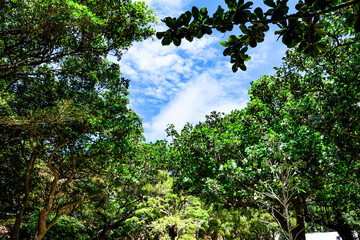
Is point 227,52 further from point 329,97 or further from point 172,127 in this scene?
point 172,127

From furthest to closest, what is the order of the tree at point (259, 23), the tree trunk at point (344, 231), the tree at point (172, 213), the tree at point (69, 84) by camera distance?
the tree trunk at point (344, 231), the tree at point (172, 213), the tree at point (69, 84), the tree at point (259, 23)

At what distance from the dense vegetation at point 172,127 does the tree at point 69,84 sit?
47mm

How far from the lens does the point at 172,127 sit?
12281mm

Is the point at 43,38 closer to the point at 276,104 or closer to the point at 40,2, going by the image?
the point at 40,2

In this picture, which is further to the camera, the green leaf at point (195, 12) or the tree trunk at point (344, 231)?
the tree trunk at point (344, 231)

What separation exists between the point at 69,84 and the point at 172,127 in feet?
20.0

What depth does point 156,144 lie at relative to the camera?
11.4 metres

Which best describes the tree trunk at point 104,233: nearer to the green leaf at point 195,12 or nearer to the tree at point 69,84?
the tree at point 69,84

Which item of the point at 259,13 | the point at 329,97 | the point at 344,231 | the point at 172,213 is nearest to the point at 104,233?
the point at 172,213

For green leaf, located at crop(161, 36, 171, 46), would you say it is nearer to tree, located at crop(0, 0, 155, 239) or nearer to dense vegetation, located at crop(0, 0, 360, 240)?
dense vegetation, located at crop(0, 0, 360, 240)

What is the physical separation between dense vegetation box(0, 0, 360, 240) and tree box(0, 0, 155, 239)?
5 centimetres

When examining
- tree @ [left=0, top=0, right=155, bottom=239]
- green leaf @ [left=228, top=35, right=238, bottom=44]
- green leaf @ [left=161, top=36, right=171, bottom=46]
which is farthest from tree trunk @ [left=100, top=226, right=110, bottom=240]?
green leaf @ [left=228, top=35, right=238, bottom=44]

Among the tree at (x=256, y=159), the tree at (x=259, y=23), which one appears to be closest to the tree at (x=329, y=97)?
the tree at (x=256, y=159)

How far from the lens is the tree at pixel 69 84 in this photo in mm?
5801
